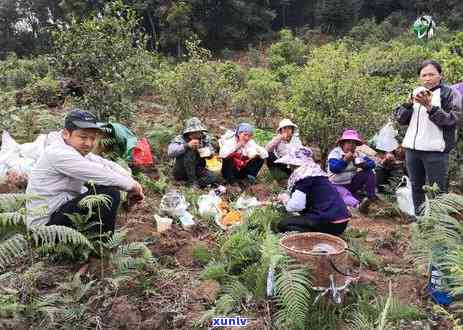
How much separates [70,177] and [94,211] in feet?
1.21

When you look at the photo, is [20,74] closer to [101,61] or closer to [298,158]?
[101,61]

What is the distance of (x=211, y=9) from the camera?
1221 inches

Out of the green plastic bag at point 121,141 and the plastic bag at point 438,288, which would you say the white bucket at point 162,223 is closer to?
the green plastic bag at point 121,141

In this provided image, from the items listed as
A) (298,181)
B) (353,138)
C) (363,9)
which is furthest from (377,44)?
(298,181)

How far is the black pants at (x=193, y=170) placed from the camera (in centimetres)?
672

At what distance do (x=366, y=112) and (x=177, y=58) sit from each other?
21350mm

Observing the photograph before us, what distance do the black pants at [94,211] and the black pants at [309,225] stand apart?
169cm

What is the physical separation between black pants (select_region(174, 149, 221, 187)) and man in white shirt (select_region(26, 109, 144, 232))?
2.56 meters

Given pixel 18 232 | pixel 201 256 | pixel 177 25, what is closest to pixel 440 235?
pixel 201 256

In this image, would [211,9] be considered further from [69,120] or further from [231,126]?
[69,120]

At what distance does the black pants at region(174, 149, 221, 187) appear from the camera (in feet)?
22.1

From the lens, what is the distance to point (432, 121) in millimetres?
4727

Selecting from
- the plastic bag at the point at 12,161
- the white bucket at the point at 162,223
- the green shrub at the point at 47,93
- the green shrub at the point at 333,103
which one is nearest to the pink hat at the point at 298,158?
→ the white bucket at the point at 162,223

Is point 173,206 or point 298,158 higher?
point 298,158
